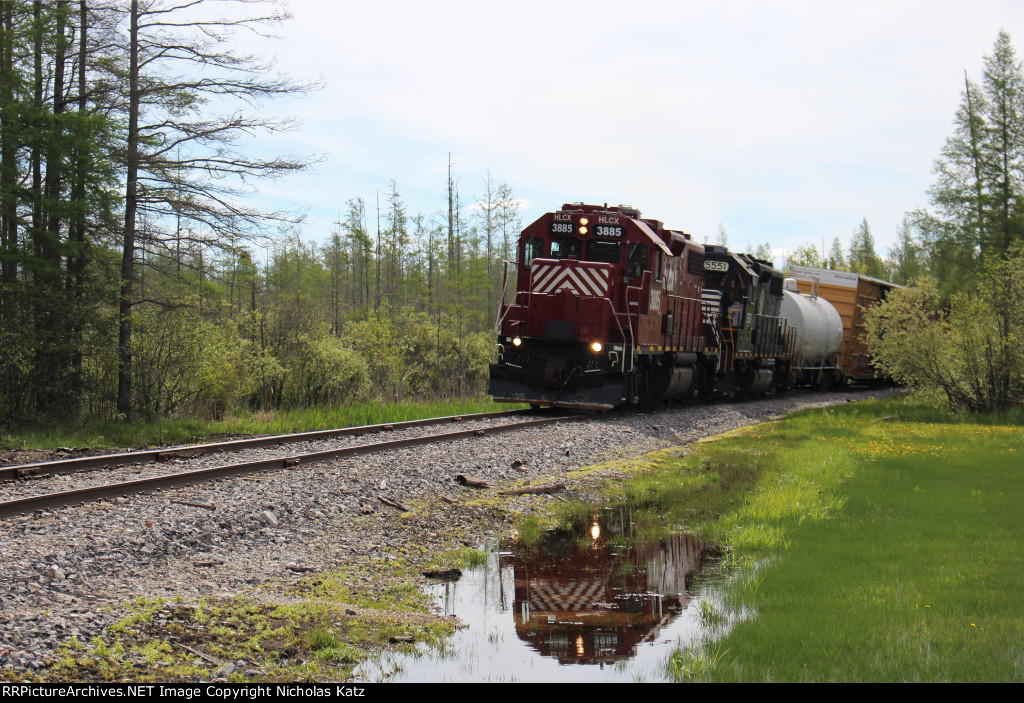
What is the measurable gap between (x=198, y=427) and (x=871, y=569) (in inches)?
479

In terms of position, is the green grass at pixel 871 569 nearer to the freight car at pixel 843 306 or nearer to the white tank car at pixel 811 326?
the white tank car at pixel 811 326

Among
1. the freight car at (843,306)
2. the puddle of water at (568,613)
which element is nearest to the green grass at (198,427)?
the puddle of water at (568,613)

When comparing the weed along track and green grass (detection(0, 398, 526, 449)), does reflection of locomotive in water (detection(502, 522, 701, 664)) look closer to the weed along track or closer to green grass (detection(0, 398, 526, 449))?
the weed along track

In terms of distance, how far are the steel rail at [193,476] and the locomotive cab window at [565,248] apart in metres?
5.92

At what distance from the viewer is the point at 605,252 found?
17.8 metres

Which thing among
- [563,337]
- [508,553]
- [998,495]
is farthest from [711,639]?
[563,337]

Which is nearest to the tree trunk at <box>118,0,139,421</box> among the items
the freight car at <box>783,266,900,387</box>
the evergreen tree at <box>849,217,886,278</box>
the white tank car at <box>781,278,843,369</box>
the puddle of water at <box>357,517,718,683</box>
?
the puddle of water at <box>357,517,718,683</box>

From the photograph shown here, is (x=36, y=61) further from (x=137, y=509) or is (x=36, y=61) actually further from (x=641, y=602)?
(x=641, y=602)

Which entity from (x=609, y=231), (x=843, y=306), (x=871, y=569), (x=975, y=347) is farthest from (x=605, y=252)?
(x=843, y=306)

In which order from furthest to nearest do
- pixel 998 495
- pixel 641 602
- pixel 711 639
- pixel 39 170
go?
pixel 39 170, pixel 998 495, pixel 641 602, pixel 711 639

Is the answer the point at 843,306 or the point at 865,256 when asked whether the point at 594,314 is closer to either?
the point at 843,306

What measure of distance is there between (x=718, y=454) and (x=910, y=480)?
324 centimetres

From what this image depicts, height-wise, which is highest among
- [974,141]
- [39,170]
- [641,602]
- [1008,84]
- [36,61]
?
[1008,84]

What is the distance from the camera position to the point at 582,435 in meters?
14.2
